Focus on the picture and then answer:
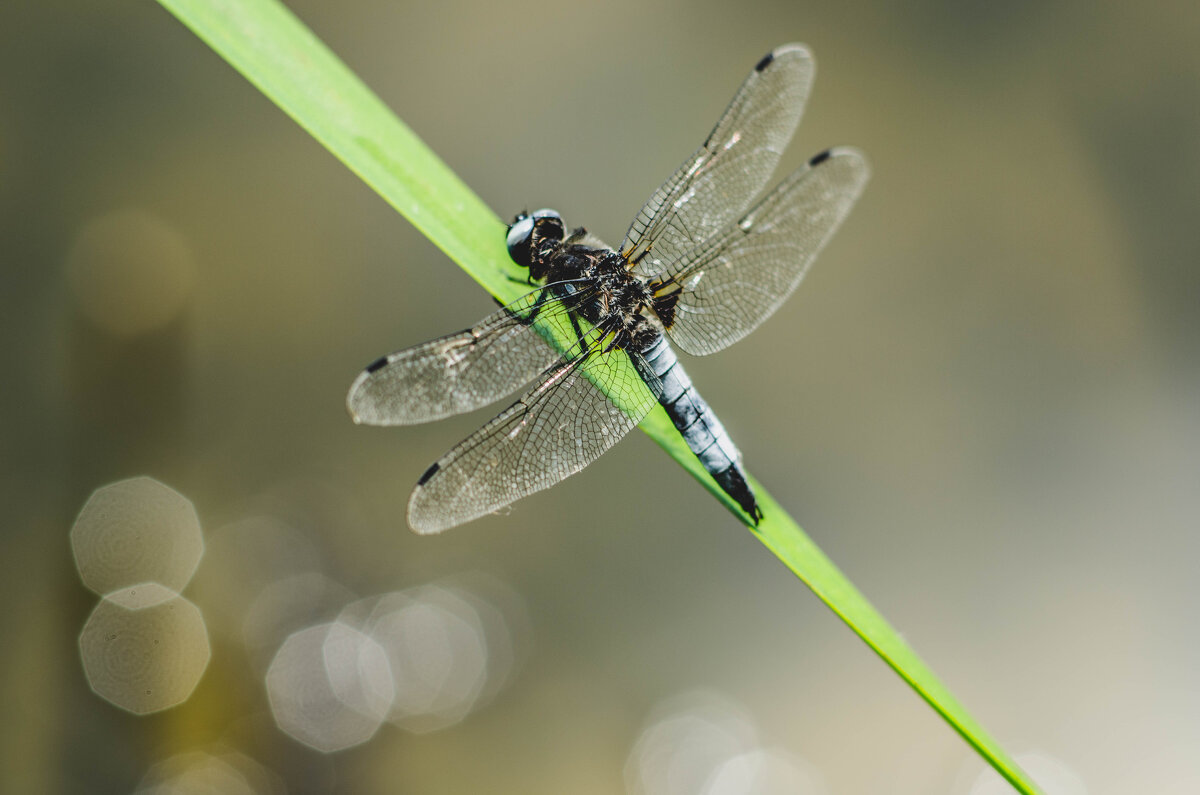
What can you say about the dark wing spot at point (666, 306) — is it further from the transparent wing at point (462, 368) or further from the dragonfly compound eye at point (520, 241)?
the dragonfly compound eye at point (520, 241)

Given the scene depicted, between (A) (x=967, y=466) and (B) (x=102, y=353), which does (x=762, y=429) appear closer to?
(A) (x=967, y=466)

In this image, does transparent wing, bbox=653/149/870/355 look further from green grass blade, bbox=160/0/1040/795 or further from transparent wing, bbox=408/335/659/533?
green grass blade, bbox=160/0/1040/795

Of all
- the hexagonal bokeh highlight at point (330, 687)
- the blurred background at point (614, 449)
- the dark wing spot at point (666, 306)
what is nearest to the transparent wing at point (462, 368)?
the dark wing spot at point (666, 306)

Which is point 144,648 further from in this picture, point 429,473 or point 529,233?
point 529,233

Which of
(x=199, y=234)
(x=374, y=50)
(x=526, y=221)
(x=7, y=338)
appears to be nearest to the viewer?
(x=526, y=221)

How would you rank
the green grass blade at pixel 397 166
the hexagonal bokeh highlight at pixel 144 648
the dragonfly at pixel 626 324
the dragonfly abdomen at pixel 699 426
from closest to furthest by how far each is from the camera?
the green grass blade at pixel 397 166 < the dragonfly abdomen at pixel 699 426 < the dragonfly at pixel 626 324 < the hexagonal bokeh highlight at pixel 144 648

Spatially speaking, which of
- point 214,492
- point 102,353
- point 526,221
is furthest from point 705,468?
point 102,353

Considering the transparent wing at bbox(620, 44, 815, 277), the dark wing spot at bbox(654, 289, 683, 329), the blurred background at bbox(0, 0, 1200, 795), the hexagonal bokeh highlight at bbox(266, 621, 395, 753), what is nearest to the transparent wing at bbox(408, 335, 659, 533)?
the dark wing spot at bbox(654, 289, 683, 329)
